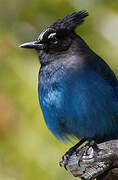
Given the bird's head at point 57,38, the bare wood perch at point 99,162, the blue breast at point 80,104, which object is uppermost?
the bird's head at point 57,38

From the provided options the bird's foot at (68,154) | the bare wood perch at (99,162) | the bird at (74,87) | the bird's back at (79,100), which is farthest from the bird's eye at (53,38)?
the bare wood perch at (99,162)

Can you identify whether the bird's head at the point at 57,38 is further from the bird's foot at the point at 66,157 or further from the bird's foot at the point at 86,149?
the bird's foot at the point at 86,149

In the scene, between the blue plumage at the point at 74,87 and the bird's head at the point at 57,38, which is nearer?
the blue plumage at the point at 74,87

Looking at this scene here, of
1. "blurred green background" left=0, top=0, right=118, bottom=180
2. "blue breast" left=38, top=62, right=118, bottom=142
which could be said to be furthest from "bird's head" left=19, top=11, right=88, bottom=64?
"blurred green background" left=0, top=0, right=118, bottom=180

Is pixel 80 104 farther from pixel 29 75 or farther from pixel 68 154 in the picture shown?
pixel 29 75

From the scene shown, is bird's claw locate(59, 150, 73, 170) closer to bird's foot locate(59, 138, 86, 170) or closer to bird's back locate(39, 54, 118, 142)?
bird's foot locate(59, 138, 86, 170)

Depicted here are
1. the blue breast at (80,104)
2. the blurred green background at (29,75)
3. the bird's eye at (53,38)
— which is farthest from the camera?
the blurred green background at (29,75)
